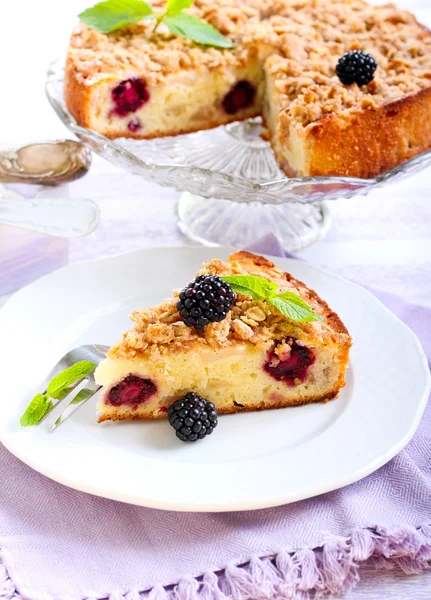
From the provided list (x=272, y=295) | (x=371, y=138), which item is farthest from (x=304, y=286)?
(x=371, y=138)

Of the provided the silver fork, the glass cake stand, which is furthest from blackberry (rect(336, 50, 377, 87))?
the silver fork

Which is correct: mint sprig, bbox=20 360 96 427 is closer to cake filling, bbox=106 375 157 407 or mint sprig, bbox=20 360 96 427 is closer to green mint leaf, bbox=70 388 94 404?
green mint leaf, bbox=70 388 94 404

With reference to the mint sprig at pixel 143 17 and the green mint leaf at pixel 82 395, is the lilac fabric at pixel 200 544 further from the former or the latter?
the mint sprig at pixel 143 17

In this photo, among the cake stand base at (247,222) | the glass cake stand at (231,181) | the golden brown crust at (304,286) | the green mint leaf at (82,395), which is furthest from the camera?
the cake stand base at (247,222)

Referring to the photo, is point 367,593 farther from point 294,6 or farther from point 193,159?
point 294,6

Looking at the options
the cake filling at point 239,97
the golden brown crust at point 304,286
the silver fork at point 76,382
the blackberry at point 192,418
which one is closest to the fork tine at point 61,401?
the silver fork at point 76,382

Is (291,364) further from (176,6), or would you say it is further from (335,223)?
(176,6)

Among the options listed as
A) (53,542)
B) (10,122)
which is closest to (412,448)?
(53,542)
